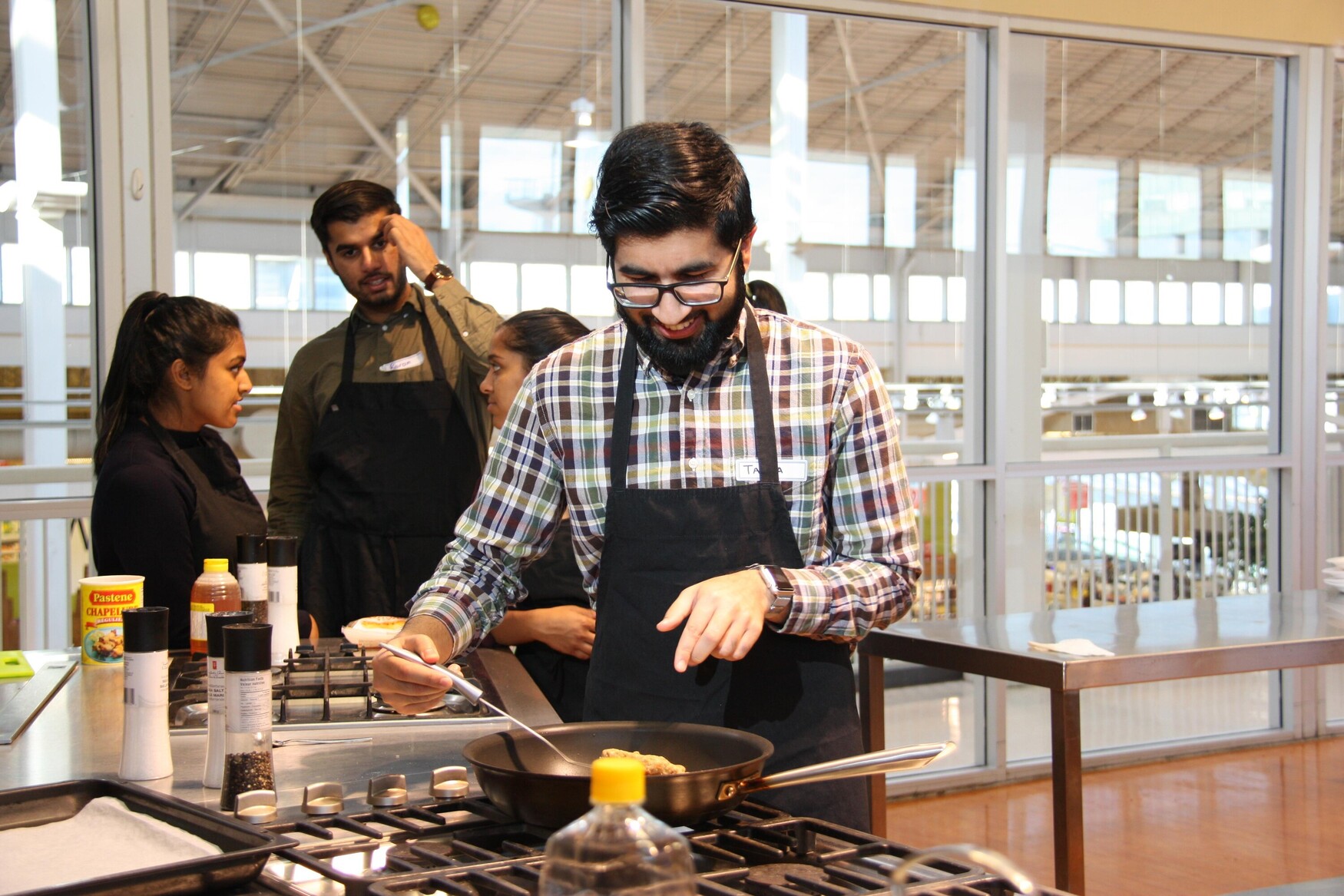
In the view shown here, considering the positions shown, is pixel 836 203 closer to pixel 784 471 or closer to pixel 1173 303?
pixel 1173 303

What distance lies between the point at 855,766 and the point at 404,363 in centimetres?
231

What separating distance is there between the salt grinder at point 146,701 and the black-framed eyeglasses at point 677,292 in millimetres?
676

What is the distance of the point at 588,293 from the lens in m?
4.18

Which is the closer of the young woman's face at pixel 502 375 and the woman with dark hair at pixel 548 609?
the woman with dark hair at pixel 548 609

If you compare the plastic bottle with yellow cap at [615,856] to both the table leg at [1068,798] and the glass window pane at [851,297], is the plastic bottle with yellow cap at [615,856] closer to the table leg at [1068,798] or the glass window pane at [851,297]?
the table leg at [1068,798]

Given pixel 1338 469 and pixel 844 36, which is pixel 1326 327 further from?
pixel 844 36

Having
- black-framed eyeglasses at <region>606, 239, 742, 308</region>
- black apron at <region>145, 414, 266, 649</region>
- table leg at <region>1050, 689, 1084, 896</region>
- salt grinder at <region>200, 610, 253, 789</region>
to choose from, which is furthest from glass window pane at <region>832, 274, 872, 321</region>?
salt grinder at <region>200, 610, 253, 789</region>

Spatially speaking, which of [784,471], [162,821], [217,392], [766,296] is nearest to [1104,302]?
[766,296]

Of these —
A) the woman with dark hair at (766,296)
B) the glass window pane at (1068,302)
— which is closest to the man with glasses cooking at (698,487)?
the woman with dark hair at (766,296)

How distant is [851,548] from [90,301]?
2605 millimetres

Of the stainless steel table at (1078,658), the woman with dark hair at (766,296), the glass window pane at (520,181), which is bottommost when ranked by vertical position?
the stainless steel table at (1078,658)

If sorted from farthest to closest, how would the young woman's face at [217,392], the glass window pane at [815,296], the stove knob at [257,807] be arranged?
1. the glass window pane at [815,296]
2. the young woman's face at [217,392]
3. the stove knob at [257,807]

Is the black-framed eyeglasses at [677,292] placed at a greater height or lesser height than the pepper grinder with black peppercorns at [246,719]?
greater

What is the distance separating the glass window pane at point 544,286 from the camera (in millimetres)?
4094
